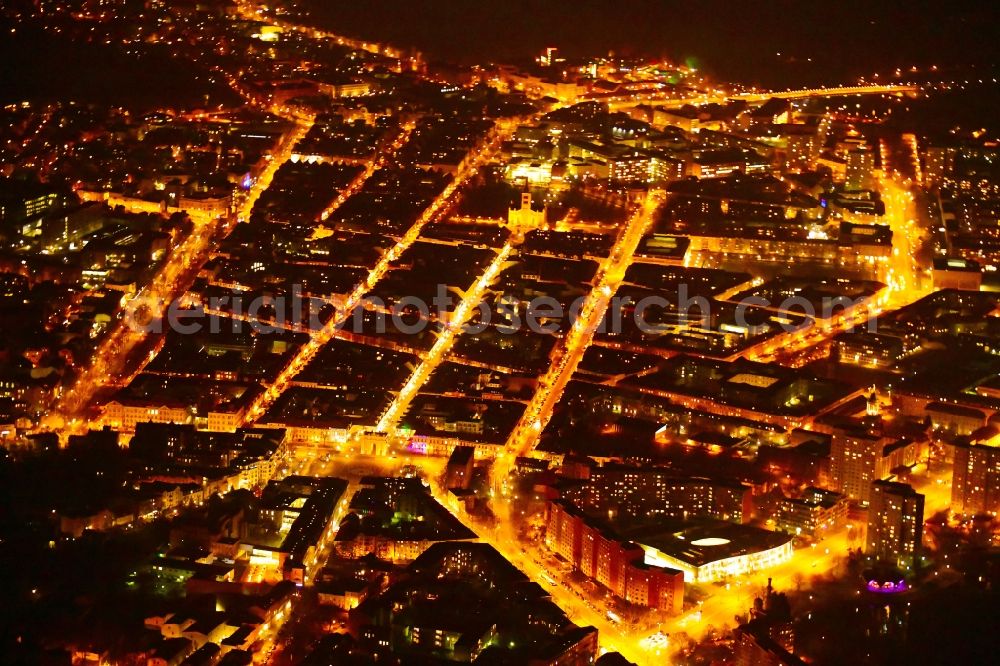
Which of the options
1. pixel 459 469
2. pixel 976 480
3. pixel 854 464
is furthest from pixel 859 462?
pixel 459 469

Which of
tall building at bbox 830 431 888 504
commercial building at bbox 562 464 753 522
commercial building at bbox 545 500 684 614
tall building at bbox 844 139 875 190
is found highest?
tall building at bbox 844 139 875 190

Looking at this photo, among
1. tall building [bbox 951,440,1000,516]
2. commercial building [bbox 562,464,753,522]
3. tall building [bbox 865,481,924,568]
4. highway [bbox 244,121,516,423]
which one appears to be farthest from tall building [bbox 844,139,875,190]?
tall building [bbox 865,481,924,568]

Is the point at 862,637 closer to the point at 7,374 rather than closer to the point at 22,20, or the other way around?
the point at 7,374

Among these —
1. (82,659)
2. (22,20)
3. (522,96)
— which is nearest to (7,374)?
(82,659)

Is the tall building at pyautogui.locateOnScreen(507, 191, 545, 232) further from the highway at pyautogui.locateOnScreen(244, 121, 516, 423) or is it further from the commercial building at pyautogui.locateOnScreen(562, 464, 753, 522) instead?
the commercial building at pyautogui.locateOnScreen(562, 464, 753, 522)

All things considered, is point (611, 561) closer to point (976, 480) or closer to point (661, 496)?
point (661, 496)
